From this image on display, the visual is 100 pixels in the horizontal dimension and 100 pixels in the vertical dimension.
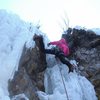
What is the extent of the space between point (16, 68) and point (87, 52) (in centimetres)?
401

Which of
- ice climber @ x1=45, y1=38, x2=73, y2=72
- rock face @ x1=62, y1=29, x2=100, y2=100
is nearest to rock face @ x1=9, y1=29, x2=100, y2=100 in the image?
rock face @ x1=62, y1=29, x2=100, y2=100

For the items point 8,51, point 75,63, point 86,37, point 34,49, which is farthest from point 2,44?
point 86,37

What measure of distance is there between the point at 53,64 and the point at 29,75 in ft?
4.63

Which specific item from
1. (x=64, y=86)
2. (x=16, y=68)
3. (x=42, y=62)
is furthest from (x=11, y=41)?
(x=64, y=86)

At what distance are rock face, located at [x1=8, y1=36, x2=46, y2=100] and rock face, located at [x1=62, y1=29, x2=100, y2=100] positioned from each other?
1.90 m

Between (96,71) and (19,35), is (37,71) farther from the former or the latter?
(96,71)

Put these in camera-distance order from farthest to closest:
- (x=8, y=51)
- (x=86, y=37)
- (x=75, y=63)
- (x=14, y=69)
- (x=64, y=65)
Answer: (x=86, y=37) < (x=75, y=63) < (x=64, y=65) < (x=8, y=51) < (x=14, y=69)

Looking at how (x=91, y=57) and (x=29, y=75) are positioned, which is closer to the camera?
(x=29, y=75)

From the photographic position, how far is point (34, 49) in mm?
10125

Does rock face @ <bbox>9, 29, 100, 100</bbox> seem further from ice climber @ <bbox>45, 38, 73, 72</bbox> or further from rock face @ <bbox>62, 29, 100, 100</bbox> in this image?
ice climber @ <bbox>45, 38, 73, 72</bbox>

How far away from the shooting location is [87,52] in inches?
489

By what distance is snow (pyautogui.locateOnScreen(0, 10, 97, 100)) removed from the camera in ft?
30.1

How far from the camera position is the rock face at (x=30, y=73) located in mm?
8703

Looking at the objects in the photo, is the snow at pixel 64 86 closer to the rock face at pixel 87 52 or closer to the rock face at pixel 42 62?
the rock face at pixel 42 62
